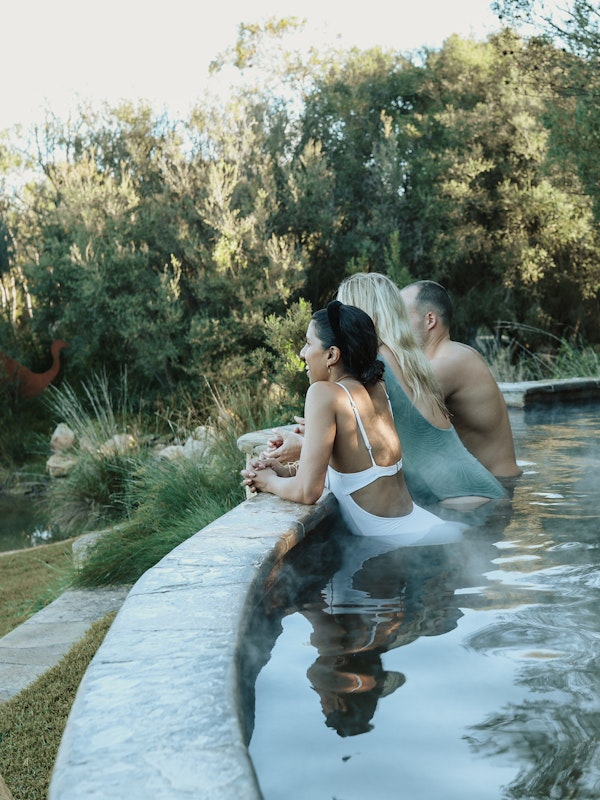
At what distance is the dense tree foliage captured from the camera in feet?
46.0

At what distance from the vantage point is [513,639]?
2574 millimetres

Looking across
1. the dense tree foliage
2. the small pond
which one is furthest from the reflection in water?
the dense tree foliage

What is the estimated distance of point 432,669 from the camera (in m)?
2.35

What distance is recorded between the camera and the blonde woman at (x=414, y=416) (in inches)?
157

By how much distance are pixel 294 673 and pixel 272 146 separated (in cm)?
1439

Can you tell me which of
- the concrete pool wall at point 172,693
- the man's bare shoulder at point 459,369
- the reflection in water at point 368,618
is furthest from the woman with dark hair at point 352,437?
the man's bare shoulder at point 459,369

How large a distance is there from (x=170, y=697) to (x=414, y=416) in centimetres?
248

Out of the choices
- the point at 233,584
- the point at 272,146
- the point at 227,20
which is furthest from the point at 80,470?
the point at 227,20

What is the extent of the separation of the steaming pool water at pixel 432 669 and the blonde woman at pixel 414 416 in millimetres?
273

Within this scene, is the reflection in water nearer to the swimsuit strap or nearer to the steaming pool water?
the steaming pool water

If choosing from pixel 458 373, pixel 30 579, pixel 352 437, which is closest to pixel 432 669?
pixel 352 437

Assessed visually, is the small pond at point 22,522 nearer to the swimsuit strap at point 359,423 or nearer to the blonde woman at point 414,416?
the blonde woman at point 414,416

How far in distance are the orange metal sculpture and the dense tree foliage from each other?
0.40 metres

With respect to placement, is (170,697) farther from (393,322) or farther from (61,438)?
(61,438)
